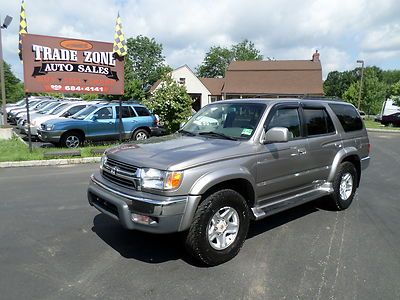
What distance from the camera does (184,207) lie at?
356cm

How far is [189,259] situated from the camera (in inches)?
159

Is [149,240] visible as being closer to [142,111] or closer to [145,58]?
[142,111]

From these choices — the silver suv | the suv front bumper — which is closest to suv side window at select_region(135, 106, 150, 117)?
the silver suv

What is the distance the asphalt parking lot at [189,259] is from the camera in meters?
3.38

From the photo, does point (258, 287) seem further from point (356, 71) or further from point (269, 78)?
point (356, 71)

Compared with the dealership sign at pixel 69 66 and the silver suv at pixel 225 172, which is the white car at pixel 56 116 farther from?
the silver suv at pixel 225 172

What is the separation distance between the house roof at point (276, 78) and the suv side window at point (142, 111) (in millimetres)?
27977

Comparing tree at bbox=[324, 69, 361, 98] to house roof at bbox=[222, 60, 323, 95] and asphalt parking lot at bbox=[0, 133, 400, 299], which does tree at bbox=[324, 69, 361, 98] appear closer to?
house roof at bbox=[222, 60, 323, 95]

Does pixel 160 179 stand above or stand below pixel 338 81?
below

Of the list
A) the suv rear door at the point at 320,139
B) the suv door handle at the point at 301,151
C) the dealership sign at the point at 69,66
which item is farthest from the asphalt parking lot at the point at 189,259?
the dealership sign at the point at 69,66

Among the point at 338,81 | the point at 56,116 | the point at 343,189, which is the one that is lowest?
the point at 343,189

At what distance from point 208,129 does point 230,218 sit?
56.3 inches

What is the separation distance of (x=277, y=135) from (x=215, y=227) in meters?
1.35

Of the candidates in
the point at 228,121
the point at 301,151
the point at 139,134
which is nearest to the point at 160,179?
the point at 228,121
